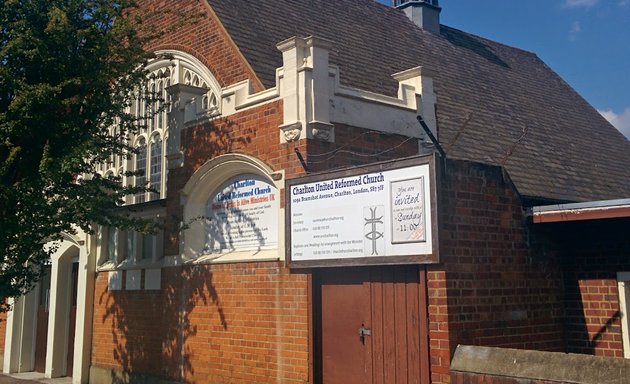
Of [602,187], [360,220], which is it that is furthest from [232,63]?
[602,187]

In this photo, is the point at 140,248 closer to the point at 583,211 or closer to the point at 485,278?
the point at 485,278

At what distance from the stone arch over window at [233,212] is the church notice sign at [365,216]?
2.37 feet

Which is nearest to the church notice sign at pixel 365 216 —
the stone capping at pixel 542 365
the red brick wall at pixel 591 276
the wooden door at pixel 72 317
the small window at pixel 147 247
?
the stone capping at pixel 542 365

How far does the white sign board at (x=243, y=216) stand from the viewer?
10.7 meters

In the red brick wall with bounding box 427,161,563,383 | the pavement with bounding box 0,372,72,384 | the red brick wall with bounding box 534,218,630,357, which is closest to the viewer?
the red brick wall with bounding box 427,161,563,383

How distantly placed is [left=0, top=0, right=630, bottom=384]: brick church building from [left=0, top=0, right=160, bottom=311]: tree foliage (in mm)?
1261

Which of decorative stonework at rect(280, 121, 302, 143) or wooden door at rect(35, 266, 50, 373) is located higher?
decorative stonework at rect(280, 121, 302, 143)

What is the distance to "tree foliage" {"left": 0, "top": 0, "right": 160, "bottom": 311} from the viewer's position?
10.6m

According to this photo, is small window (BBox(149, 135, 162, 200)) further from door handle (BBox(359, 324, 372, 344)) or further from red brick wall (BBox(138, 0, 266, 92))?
door handle (BBox(359, 324, 372, 344))

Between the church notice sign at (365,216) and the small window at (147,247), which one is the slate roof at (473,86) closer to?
the church notice sign at (365,216)

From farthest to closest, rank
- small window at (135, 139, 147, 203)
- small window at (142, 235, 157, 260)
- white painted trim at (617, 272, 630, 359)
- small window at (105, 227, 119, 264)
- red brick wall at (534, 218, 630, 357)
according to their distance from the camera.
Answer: small window at (105, 227, 119, 264)
small window at (135, 139, 147, 203)
small window at (142, 235, 157, 260)
red brick wall at (534, 218, 630, 357)
white painted trim at (617, 272, 630, 359)

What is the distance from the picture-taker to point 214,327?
11133 mm

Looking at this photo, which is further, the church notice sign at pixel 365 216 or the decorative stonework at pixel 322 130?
the decorative stonework at pixel 322 130

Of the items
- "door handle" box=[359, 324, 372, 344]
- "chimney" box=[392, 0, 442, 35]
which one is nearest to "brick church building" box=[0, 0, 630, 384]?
"door handle" box=[359, 324, 372, 344]
